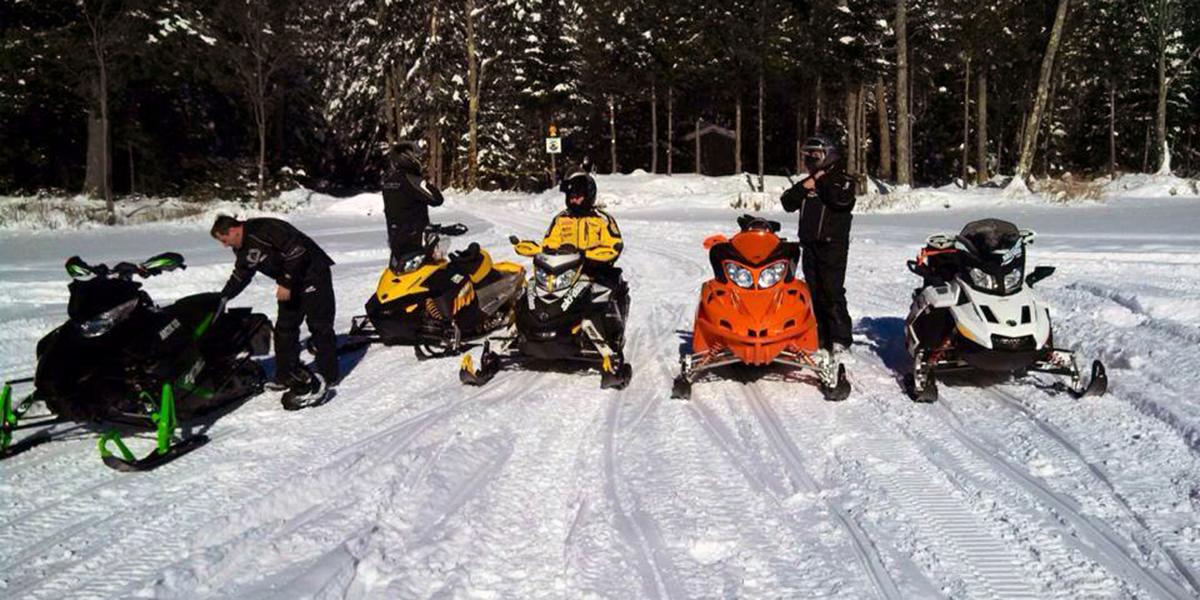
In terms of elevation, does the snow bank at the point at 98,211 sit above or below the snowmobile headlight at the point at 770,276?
above

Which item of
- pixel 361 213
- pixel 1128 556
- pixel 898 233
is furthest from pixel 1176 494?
pixel 361 213

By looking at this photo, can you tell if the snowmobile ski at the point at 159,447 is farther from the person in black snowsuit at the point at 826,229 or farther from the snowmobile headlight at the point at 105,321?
the person in black snowsuit at the point at 826,229

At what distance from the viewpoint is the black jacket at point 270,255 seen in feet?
20.1

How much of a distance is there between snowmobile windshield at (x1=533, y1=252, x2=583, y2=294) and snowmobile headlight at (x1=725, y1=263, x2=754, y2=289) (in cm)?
134

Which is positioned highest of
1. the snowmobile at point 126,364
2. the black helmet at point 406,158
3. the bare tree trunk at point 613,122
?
the bare tree trunk at point 613,122

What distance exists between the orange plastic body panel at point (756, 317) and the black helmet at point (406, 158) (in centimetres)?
380

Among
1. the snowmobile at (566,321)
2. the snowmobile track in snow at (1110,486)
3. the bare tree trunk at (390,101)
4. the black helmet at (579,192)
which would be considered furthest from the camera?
the bare tree trunk at (390,101)

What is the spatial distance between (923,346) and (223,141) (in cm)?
4348

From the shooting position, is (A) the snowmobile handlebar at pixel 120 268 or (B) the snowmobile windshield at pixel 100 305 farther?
(A) the snowmobile handlebar at pixel 120 268

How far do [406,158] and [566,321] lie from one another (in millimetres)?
3136

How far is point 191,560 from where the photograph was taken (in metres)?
3.75

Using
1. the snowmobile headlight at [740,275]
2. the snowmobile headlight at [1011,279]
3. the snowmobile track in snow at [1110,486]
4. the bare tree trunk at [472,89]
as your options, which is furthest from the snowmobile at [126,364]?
the bare tree trunk at [472,89]

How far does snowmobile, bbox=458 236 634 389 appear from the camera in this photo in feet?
22.5

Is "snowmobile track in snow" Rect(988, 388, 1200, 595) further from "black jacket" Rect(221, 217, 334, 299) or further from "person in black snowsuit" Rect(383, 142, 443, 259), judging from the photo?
"person in black snowsuit" Rect(383, 142, 443, 259)
